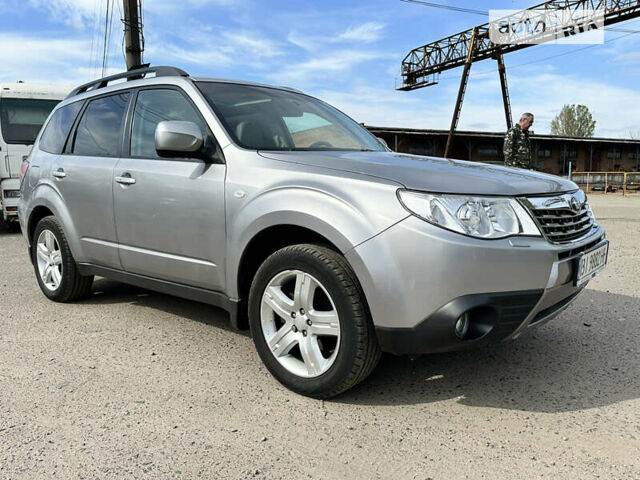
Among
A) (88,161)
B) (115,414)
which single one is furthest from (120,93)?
(115,414)

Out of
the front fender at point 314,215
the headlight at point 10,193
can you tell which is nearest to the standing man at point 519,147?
the front fender at point 314,215

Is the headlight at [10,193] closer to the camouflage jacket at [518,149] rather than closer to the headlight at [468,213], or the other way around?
the camouflage jacket at [518,149]

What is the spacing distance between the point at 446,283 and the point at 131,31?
11780 millimetres

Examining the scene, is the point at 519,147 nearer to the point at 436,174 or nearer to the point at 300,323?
the point at 436,174

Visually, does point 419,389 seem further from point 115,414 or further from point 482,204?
point 115,414

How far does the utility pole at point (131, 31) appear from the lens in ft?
38.8

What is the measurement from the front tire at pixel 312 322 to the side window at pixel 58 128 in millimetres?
2632

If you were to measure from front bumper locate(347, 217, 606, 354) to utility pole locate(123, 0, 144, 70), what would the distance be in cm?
1129

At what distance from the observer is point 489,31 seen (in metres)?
28.9

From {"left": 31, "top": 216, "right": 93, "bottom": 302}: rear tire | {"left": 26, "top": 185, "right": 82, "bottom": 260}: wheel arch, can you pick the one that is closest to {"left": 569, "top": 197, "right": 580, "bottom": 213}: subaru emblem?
{"left": 26, "top": 185, "right": 82, "bottom": 260}: wheel arch

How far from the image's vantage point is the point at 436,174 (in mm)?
2500

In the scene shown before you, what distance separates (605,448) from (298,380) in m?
1.39

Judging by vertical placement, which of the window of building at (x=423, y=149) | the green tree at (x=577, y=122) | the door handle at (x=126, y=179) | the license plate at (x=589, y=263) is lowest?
the license plate at (x=589, y=263)

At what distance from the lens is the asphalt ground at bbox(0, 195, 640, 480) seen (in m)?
2.11
